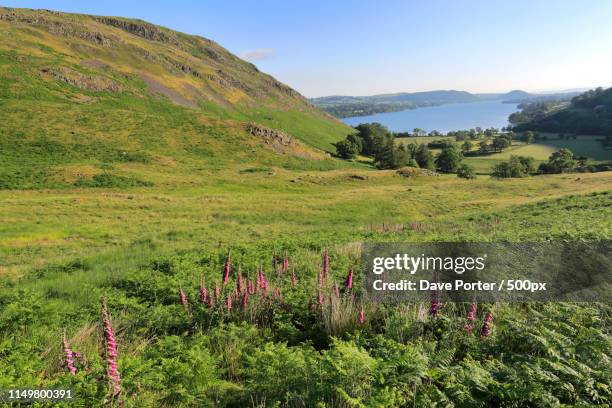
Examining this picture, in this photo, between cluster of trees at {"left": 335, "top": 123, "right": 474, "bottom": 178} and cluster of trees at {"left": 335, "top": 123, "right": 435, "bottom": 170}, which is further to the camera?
cluster of trees at {"left": 335, "top": 123, "right": 435, "bottom": 170}

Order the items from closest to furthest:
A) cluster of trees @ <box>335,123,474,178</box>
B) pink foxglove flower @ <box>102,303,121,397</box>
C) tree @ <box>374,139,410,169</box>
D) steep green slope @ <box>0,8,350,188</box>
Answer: pink foxglove flower @ <box>102,303,121,397</box>, steep green slope @ <box>0,8,350,188</box>, tree @ <box>374,139,410,169</box>, cluster of trees @ <box>335,123,474,178</box>

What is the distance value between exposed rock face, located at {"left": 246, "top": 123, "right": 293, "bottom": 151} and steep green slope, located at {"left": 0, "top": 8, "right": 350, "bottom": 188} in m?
0.25

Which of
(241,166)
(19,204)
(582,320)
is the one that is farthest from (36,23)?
(582,320)

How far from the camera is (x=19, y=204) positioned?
32812 millimetres

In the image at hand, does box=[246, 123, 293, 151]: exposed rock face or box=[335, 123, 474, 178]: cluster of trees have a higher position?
box=[246, 123, 293, 151]: exposed rock face

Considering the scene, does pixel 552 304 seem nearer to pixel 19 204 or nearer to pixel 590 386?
pixel 590 386

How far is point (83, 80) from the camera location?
8275cm

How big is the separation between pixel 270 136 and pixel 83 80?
4415cm

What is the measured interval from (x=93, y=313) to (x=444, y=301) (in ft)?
23.3

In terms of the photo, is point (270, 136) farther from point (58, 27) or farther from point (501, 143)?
point (501, 143)

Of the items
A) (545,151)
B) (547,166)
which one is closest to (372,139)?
(547,166)

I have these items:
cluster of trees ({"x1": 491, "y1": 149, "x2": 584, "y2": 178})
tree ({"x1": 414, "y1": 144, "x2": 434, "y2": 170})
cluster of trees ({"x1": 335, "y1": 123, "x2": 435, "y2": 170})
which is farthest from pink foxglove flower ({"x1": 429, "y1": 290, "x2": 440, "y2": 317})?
tree ({"x1": 414, "y1": 144, "x2": 434, "y2": 170})

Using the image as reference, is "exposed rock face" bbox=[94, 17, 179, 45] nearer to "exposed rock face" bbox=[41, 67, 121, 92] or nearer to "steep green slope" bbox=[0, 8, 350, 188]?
"steep green slope" bbox=[0, 8, 350, 188]

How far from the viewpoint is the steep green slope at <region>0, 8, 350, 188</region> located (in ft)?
175
